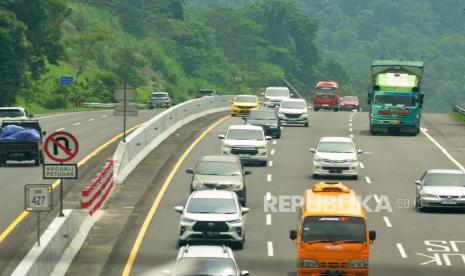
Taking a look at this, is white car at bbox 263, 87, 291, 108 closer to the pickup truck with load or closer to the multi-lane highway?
the multi-lane highway

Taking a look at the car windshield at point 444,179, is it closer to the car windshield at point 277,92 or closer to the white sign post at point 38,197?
the white sign post at point 38,197

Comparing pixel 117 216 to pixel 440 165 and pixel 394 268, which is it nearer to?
pixel 394 268

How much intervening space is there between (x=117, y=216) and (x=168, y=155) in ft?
53.9

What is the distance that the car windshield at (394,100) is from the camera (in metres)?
68.5

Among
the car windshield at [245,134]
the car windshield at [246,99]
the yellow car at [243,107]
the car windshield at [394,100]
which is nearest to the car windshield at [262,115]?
the car windshield at [394,100]

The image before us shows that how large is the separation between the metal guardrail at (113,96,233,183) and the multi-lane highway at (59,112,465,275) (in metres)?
0.61

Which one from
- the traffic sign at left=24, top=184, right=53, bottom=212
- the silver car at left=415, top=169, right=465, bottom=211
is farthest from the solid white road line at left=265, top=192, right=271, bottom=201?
the traffic sign at left=24, top=184, right=53, bottom=212

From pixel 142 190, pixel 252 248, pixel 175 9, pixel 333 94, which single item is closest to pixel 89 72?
pixel 333 94

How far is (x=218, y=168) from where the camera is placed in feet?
137

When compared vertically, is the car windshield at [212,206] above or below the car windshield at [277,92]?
above

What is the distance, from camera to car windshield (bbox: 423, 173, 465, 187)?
4072cm

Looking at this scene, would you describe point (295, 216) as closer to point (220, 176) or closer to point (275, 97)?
point (220, 176)

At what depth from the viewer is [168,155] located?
55.4m

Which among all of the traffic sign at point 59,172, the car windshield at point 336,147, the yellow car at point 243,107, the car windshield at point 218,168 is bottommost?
the yellow car at point 243,107
